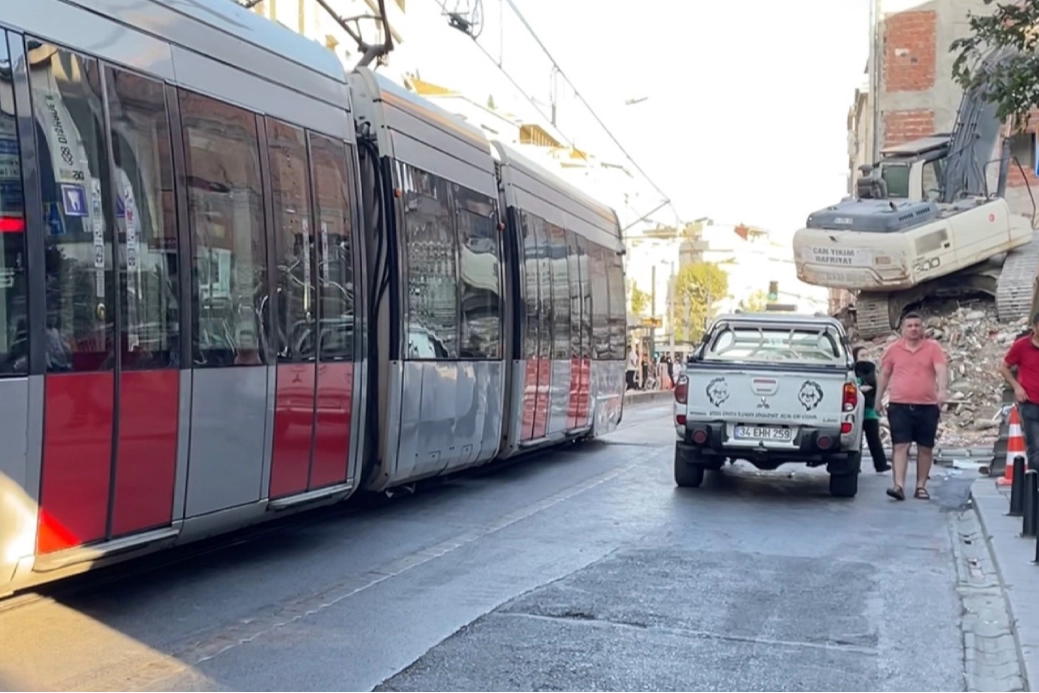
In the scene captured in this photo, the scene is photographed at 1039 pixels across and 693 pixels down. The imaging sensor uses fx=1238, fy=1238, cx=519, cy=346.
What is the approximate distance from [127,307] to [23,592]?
185 cm

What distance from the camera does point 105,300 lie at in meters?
6.15

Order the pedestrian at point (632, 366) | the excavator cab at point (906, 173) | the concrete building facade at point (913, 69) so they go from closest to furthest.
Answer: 1. the excavator cab at point (906, 173)
2. the pedestrian at point (632, 366)
3. the concrete building facade at point (913, 69)

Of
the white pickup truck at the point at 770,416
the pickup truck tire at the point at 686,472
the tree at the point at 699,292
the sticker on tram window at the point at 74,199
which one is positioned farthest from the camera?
the tree at the point at 699,292

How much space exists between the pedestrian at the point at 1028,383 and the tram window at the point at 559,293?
5653 mm

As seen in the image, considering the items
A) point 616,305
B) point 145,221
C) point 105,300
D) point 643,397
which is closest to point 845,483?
point 616,305

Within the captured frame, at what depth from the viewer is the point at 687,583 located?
798cm

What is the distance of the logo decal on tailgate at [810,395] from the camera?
12.2 m

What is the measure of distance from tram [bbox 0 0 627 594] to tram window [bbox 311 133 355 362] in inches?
0.9

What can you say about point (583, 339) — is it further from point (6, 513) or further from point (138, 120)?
point (6, 513)

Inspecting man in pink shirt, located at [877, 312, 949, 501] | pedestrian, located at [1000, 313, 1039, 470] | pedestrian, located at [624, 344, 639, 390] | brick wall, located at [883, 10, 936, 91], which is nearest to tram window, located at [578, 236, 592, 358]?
man in pink shirt, located at [877, 312, 949, 501]

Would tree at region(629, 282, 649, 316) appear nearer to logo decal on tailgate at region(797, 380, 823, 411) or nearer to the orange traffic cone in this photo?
the orange traffic cone

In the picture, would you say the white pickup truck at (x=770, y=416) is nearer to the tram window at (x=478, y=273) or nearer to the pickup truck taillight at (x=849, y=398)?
the pickup truck taillight at (x=849, y=398)

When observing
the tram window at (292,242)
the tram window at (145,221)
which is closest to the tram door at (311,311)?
the tram window at (292,242)

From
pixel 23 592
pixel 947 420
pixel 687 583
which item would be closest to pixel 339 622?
pixel 23 592
